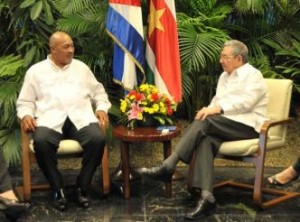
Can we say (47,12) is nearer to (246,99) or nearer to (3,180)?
(3,180)

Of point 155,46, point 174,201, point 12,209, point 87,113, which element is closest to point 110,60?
point 155,46

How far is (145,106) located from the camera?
164 inches

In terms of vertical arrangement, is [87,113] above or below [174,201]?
above

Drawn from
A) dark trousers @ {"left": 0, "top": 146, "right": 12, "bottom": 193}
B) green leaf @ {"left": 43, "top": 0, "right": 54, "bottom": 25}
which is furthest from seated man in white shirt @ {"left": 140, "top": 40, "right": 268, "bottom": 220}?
green leaf @ {"left": 43, "top": 0, "right": 54, "bottom": 25}

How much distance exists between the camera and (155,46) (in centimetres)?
462

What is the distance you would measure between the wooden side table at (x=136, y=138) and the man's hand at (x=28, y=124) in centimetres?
62

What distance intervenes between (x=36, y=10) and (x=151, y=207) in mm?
2008

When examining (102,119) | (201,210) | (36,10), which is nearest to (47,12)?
(36,10)

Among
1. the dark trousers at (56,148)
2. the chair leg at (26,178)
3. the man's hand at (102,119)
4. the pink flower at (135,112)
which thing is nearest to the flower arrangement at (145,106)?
the pink flower at (135,112)

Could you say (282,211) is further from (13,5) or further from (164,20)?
(13,5)

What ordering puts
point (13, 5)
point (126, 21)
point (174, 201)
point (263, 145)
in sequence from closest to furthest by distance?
point (263, 145)
point (174, 201)
point (126, 21)
point (13, 5)

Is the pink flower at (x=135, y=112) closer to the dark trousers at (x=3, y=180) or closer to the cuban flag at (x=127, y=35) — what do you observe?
the cuban flag at (x=127, y=35)

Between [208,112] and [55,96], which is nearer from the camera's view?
[208,112]

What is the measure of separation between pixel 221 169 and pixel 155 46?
132cm
